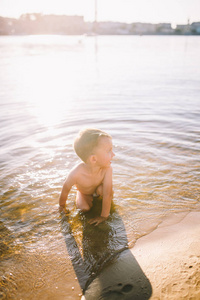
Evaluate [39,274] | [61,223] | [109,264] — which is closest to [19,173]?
[61,223]

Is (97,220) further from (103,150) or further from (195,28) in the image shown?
(195,28)

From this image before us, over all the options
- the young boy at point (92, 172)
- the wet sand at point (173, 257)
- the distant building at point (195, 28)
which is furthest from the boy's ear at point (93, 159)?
the distant building at point (195, 28)

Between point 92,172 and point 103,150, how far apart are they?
0.39 meters

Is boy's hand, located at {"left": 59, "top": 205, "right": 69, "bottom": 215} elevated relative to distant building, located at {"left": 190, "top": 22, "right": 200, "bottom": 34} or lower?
lower

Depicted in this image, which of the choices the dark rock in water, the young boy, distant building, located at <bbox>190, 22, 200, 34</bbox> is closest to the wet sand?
the dark rock in water

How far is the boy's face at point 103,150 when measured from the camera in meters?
2.64

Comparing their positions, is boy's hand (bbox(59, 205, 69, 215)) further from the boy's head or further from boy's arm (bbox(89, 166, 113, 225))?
the boy's head

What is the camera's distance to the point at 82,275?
2127 millimetres

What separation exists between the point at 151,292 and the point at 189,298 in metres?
0.26

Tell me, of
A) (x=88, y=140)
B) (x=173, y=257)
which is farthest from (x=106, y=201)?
(x=173, y=257)

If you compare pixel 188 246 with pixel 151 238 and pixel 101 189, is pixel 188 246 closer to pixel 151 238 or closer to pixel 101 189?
pixel 151 238

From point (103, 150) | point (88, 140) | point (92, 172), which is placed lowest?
point (92, 172)

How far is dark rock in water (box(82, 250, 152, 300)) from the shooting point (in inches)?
71.8

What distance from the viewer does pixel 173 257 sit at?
2121 mm
